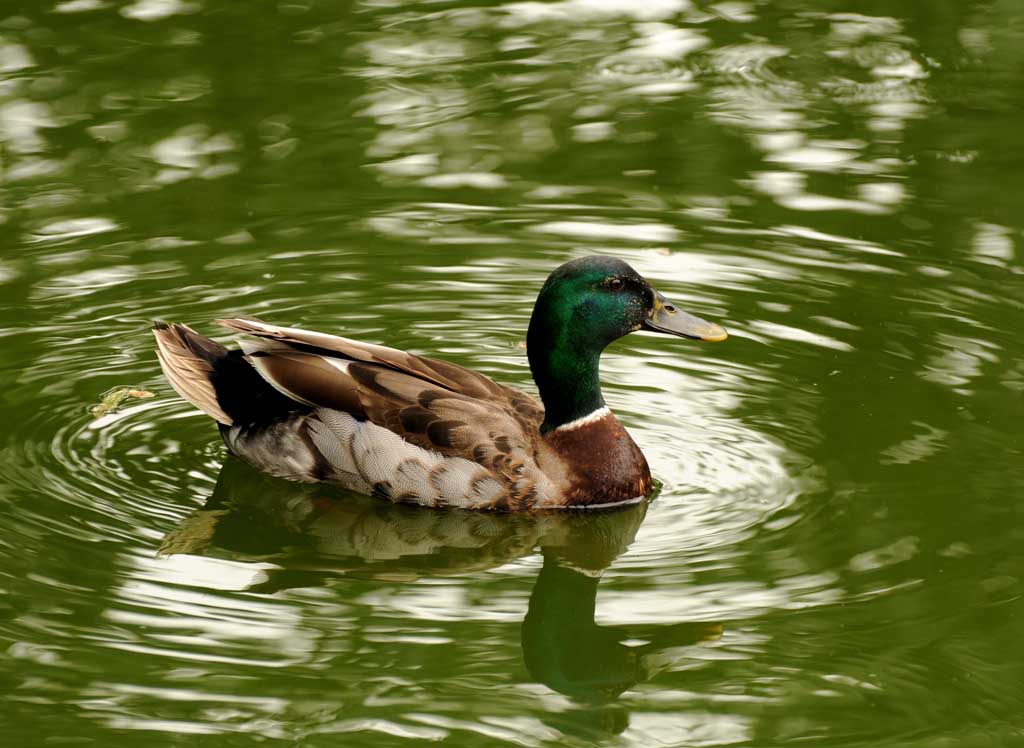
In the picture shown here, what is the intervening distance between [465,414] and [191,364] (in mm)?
1490

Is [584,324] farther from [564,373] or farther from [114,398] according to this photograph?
[114,398]

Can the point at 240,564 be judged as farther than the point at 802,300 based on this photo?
No

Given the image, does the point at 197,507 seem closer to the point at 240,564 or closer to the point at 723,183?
the point at 240,564

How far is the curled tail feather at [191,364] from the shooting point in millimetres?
8695

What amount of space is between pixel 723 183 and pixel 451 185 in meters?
1.84

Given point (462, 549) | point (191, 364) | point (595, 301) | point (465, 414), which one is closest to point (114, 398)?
point (191, 364)

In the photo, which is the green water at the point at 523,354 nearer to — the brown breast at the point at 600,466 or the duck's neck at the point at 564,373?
the brown breast at the point at 600,466

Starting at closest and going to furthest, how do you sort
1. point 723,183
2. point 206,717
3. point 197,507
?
point 206,717 → point 197,507 → point 723,183

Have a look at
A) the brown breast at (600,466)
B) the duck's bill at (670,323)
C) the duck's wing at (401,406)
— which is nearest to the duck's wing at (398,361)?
the duck's wing at (401,406)

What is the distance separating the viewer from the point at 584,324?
8.29 meters

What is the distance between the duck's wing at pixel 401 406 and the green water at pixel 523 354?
0.24 metres

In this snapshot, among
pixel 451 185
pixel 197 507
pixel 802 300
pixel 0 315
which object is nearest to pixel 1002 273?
pixel 802 300

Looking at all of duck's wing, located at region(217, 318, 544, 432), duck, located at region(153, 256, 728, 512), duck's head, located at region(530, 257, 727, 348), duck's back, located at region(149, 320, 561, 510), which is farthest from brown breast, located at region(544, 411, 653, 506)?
duck's head, located at region(530, 257, 727, 348)

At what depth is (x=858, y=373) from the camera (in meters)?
9.41
